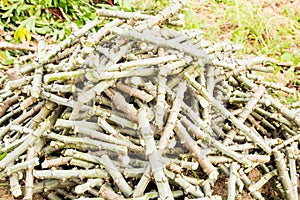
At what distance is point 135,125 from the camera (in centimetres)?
188

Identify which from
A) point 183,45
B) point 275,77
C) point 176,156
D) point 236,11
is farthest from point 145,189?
point 236,11

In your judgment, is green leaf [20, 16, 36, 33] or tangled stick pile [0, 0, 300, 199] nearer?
tangled stick pile [0, 0, 300, 199]

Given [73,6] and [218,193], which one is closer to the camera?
[218,193]

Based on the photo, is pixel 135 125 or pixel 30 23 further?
pixel 30 23

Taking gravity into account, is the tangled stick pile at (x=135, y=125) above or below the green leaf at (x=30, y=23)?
below

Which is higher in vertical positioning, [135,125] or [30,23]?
[30,23]

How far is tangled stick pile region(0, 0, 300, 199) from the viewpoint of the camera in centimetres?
187

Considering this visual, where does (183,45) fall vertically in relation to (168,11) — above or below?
below

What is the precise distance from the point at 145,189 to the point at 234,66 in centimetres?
72

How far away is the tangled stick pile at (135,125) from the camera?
6.13 ft

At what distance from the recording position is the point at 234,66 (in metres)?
2.25

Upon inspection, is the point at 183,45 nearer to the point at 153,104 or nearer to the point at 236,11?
the point at 153,104

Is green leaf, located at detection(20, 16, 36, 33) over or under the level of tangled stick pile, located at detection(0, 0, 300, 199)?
over

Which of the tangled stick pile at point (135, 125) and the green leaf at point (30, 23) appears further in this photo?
the green leaf at point (30, 23)
